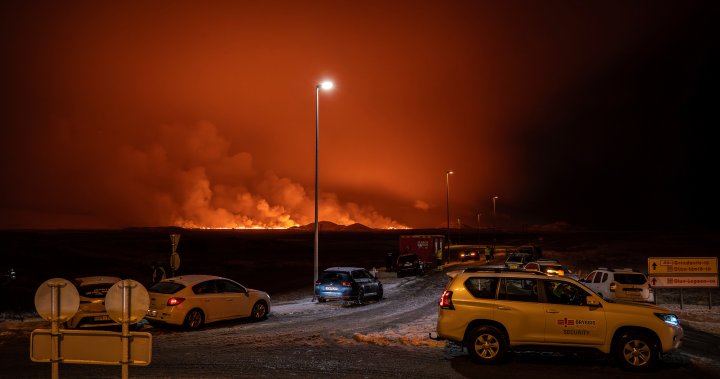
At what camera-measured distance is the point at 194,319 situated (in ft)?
53.1

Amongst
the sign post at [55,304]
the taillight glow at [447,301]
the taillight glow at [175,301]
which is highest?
the sign post at [55,304]

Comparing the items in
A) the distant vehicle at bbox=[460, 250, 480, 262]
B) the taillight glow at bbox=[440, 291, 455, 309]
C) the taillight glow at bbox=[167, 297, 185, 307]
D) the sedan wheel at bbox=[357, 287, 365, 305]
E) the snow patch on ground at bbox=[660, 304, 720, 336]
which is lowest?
the distant vehicle at bbox=[460, 250, 480, 262]

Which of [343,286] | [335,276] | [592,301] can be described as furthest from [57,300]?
[335,276]

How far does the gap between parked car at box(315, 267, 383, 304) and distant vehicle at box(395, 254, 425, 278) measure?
16.1 metres

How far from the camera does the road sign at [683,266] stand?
22.0m

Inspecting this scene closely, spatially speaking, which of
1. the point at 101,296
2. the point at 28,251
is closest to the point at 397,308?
the point at 101,296

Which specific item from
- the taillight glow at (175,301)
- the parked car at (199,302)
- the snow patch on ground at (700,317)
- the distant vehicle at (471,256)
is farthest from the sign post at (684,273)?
the distant vehicle at (471,256)

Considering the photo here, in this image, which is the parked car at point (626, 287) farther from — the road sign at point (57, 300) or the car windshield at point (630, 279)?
the road sign at point (57, 300)

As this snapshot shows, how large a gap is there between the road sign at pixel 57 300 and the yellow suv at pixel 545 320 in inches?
278

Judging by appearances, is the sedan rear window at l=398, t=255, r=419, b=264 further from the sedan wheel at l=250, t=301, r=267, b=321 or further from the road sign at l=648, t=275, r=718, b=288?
the sedan wheel at l=250, t=301, r=267, b=321

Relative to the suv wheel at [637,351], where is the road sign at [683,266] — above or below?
above

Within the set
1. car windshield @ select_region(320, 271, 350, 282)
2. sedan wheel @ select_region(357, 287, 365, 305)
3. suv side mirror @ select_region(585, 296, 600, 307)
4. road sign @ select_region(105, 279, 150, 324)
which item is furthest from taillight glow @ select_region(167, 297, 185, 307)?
suv side mirror @ select_region(585, 296, 600, 307)

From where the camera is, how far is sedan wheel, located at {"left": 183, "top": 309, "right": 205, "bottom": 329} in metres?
15.9

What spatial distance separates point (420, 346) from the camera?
42.6ft
